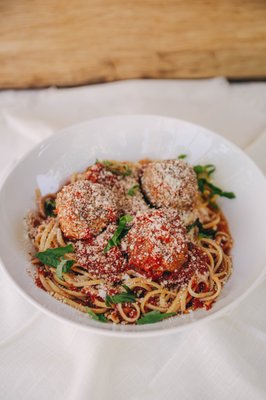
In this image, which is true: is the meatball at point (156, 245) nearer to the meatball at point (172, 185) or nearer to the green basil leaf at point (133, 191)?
the meatball at point (172, 185)

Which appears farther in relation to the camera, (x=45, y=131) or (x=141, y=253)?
(x=45, y=131)

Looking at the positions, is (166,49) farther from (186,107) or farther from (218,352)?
(218,352)

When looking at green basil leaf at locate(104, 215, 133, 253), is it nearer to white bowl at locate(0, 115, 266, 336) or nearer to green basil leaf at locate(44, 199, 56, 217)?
white bowl at locate(0, 115, 266, 336)

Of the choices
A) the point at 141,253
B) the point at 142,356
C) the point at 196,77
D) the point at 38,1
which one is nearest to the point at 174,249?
the point at 141,253

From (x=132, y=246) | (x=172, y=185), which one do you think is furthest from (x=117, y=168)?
(x=132, y=246)

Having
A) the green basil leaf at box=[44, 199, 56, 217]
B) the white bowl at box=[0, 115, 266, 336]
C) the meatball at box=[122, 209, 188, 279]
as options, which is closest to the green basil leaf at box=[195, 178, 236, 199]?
the white bowl at box=[0, 115, 266, 336]
